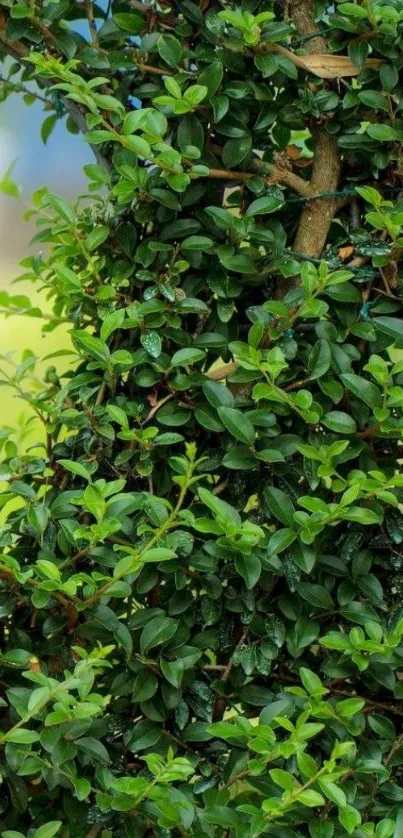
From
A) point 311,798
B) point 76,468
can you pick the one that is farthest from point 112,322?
point 311,798

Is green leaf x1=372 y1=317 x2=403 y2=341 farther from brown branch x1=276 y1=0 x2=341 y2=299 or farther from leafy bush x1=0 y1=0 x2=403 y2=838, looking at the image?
brown branch x1=276 y1=0 x2=341 y2=299

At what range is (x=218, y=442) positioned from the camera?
1285mm

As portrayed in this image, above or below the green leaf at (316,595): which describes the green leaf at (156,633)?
above

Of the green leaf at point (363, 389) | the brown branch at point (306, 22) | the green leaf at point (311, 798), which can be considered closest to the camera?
the green leaf at point (311, 798)

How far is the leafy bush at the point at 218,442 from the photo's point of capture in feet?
3.80

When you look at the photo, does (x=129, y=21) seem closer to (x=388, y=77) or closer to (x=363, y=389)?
(x=388, y=77)

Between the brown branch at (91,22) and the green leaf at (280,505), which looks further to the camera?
the brown branch at (91,22)

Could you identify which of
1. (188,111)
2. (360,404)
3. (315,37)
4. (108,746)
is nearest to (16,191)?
(188,111)

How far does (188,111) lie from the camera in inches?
47.5

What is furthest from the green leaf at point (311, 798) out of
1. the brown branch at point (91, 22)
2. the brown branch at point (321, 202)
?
the brown branch at point (91, 22)

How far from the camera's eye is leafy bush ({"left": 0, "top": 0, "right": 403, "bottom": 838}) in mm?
1159

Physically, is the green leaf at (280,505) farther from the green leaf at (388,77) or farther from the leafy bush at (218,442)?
the green leaf at (388,77)

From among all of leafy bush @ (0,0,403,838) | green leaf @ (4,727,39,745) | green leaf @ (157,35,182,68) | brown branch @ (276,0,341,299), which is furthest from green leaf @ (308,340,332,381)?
green leaf @ (4,727,39,745)

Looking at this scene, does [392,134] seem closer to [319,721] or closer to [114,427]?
[114,427]
